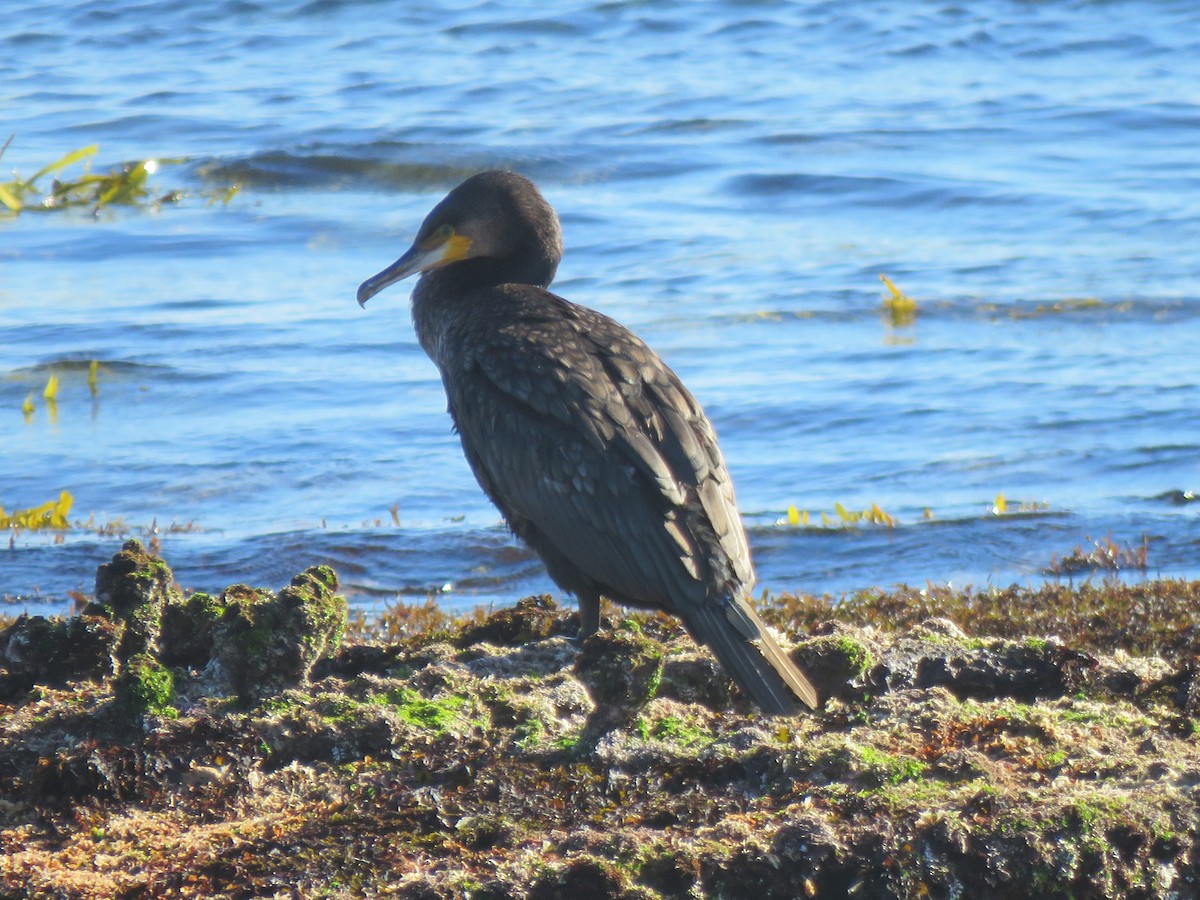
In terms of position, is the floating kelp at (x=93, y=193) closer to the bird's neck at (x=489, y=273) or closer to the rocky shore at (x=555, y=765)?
the bird's neck at (x=489, y=273)

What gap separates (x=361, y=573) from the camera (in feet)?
23.9

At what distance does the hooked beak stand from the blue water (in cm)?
148

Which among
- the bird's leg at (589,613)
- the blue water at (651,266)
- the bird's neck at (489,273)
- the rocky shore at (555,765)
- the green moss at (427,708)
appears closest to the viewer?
the rocky shore at (555,765)

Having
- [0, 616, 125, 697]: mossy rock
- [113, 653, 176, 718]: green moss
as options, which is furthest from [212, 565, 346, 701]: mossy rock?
[0, 616, 125, 697]: mossy rock

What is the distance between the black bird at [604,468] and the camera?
4.46 meters

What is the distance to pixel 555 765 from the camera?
350 cm

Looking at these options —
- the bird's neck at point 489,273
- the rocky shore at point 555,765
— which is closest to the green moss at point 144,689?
the rocky shore at point 555,765

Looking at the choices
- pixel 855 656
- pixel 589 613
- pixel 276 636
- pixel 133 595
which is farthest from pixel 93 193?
pixel 855 656

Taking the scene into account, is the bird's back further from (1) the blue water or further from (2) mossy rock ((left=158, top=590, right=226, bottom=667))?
(1) the blue water

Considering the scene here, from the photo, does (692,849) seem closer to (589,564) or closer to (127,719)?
(127,719)

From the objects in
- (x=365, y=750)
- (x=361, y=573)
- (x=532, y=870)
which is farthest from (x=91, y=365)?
(x=532, y=870)

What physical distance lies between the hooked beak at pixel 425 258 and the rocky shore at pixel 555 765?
2.03 metres

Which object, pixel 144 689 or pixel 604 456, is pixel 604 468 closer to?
pixel 604 456

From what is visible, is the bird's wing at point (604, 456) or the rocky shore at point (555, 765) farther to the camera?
the bird's wing at point (604, 456)
